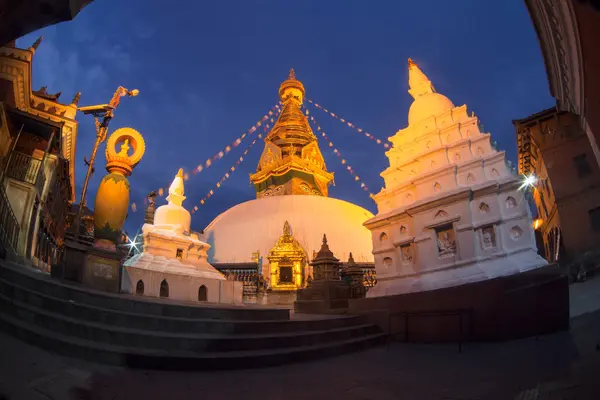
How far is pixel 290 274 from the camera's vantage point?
2377 centimetres

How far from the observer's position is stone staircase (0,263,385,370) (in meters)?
4.64

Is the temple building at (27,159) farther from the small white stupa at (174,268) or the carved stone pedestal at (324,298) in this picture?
the carved stone pedestal at (324,298)

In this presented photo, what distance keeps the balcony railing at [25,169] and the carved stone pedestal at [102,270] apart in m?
7.37

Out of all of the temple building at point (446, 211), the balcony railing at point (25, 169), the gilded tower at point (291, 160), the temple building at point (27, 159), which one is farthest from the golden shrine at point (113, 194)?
the gilded tower at point (291, 160)

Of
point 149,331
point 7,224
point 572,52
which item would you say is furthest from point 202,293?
point 572,52

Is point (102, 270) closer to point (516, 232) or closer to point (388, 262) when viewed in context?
point (388, 262)

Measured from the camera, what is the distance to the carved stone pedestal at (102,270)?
7.69m

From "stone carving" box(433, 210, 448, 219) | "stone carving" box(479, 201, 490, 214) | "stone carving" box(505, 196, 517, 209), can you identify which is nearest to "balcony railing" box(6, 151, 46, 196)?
"stone carving" box(433, 210, 448, 219)

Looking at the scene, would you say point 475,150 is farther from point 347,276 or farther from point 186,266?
point 186,266

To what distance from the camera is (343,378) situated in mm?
4469

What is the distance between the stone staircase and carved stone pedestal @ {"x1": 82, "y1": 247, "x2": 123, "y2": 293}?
126 cm

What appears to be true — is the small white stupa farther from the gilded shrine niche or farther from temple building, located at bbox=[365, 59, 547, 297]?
temple building, located at bbox=[365, 59, 547, 297]

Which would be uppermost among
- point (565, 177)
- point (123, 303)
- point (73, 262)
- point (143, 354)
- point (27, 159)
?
point (565, 177)

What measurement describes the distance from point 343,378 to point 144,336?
9.63 feet
